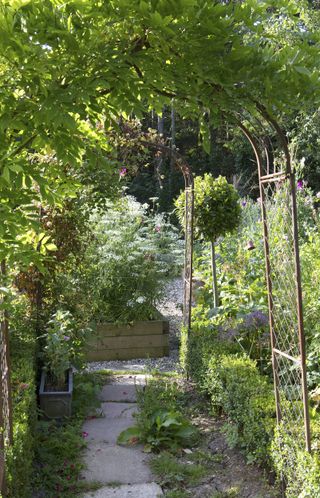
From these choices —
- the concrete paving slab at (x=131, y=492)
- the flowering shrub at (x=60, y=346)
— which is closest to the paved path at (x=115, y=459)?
the concrete paving slab at (x=131, y=492)

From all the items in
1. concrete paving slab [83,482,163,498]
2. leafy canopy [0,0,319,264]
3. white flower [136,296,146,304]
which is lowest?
concrete paving slab [83,482,163,498]

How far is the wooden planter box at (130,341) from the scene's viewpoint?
6.25 m

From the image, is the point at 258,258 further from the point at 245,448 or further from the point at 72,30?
the point at 72,30

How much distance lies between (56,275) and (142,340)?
64.5 inches

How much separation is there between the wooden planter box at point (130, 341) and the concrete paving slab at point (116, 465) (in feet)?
8.06

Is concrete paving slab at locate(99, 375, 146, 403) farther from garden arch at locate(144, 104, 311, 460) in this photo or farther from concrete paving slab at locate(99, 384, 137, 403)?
garden arch at locate(144, 104, 311, 460)

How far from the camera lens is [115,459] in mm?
3566

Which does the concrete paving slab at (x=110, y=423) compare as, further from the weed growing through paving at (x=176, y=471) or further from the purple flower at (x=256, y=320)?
the purple flower at (x=256, y=320)

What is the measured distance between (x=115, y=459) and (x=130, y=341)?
9.08 ft

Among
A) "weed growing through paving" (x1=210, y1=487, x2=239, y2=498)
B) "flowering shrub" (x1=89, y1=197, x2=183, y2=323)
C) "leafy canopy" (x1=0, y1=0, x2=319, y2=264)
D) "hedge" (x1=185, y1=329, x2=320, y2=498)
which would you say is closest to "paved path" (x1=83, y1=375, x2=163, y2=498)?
"weed growing through paving" (x1=210, y1=487, x2=239, y2=498)

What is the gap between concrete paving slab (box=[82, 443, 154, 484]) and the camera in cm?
331

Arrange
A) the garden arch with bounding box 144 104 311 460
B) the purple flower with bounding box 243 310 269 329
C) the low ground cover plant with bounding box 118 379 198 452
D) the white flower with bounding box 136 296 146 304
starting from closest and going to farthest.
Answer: the garden arch with bounding box 144 104 311 460
the low ground cover plant with bounding box 118 379 198 452
the purple flower with bounding box 243 310 269 329
the white flower with bounding box 136 296 146 304

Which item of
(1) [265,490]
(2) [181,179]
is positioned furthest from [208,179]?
(2) [181,179]

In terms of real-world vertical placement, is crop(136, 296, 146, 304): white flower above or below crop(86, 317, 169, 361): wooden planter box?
above
